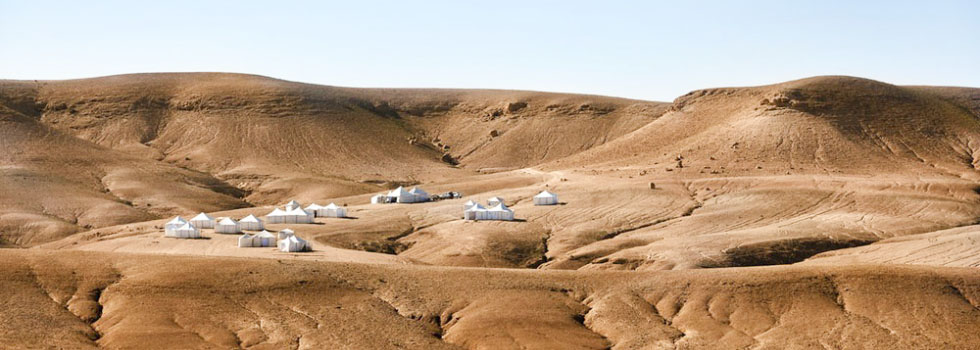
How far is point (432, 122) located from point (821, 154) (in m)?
71.1

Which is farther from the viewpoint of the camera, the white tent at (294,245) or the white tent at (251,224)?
the white tent at (251,224)

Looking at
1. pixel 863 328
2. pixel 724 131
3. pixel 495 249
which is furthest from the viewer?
pixel 724 131

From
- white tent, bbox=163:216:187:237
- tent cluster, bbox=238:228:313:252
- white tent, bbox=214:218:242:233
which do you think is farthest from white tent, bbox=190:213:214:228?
tent cluster, bbox=238:228:313:252

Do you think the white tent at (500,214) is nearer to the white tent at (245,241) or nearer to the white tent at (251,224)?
the white tent at (251,224)

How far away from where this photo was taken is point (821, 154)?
113 meters

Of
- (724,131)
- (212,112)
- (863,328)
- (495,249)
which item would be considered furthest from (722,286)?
(212,112)

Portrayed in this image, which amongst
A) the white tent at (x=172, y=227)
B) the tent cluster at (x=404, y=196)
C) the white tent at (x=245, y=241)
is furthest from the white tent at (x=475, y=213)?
the white tent at (x=172, y=227)

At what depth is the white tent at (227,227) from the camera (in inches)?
3383

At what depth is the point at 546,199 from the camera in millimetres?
94125

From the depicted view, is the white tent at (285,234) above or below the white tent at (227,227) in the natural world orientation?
above

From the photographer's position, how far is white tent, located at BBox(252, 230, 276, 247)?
79062 millimetres

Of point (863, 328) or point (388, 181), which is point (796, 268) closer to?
point (863, 328)

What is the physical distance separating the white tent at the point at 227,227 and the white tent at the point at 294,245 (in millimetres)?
10953

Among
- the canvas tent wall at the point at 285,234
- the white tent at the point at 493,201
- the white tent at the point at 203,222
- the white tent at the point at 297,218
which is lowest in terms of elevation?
the white tent at the point at 203,222
